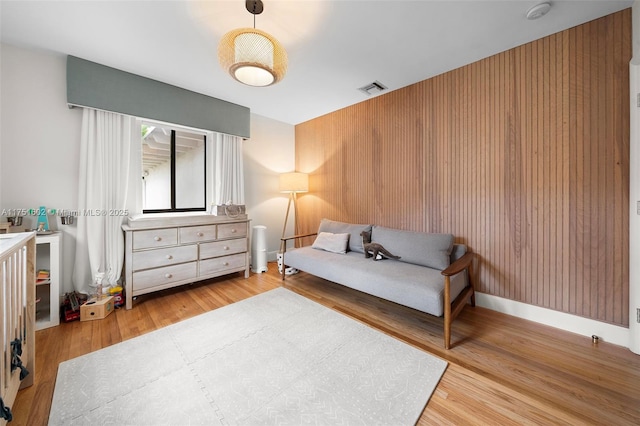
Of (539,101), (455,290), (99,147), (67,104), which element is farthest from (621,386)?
(67,104)

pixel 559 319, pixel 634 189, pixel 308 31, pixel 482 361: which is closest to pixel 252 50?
pixel 308 31

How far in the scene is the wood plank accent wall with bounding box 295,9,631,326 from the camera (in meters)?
1.89

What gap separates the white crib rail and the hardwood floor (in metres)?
0.16

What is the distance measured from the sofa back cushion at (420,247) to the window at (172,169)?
2.85 m

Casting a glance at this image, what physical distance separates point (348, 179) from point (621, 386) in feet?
10.4

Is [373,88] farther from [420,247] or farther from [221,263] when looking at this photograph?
[221,263]

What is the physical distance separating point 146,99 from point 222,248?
2.05 meters

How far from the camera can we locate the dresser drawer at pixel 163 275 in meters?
2.57

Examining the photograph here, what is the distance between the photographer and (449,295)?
1896mm

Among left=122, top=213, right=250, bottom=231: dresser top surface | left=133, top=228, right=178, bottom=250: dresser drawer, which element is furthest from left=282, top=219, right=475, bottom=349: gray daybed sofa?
left=133, top=228, right=178, bottom=250: dresser drawer

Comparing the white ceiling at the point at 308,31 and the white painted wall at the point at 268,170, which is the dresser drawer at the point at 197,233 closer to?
the white painted wall at the point at 268,170

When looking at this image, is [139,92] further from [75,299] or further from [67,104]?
[75,299]

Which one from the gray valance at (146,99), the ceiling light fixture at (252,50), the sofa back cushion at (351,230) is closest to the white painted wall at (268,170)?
the gray valance at (146,99)

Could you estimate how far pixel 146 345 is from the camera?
6.17 ft
